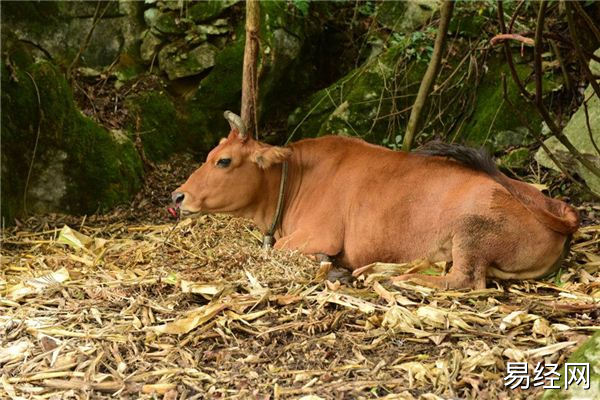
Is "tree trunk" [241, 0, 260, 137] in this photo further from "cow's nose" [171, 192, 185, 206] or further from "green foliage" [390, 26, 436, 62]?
"green foliage" [390, 26, 436, 62]

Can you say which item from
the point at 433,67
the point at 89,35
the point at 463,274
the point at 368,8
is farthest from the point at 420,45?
the point at 463,274

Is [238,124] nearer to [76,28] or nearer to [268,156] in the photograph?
[268,156]

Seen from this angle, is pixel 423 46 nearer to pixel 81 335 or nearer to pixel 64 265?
pixel 64 265

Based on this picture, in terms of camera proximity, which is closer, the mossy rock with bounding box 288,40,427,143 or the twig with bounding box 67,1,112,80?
the mossy rock with bounding box 288,40,427,143

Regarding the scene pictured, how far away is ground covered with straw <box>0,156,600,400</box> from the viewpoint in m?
3.85

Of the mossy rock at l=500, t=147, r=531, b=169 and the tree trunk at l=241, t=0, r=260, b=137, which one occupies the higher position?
the tree trunk at l=241, t=0, r=260, b=137

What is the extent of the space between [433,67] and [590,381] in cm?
399

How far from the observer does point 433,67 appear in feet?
21.9

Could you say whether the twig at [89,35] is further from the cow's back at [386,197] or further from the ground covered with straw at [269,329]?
the cow's back at [386,197]

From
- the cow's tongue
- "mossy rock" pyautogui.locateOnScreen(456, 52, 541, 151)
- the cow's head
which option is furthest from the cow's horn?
"mossy rock" pyautogui.locateOnScreen(456, 52, 541, 151)

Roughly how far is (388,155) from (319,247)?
89 centimetres

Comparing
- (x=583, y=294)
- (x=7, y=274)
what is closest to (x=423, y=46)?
(x=583, y=294)

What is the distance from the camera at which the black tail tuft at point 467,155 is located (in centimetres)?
551

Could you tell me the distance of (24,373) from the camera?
4102mm
